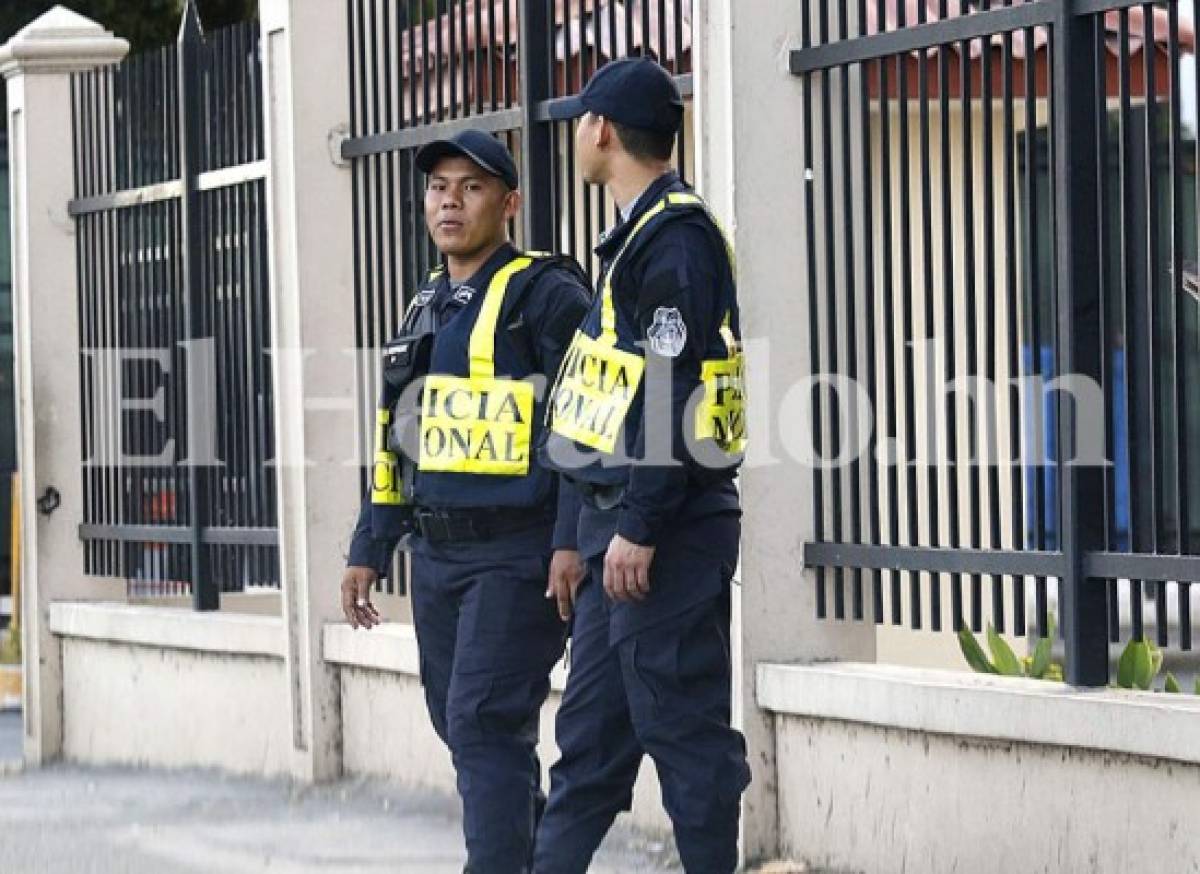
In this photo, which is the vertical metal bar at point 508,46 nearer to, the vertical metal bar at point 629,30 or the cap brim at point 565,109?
the cap brim at point 565,109

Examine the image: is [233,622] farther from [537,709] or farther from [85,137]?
[537,709]

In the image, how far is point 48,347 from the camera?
1180 cm

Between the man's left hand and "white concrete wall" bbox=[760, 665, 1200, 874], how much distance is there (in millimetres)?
1210

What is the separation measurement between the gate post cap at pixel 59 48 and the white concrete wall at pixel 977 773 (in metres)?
5.46

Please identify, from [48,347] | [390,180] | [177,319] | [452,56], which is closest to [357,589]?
[452,56]

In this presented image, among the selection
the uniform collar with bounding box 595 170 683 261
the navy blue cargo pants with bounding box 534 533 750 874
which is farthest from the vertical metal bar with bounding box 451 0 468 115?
the navy blue cargo pants with bounding box 534 533 750 874

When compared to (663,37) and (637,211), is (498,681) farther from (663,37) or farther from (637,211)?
(663,37)

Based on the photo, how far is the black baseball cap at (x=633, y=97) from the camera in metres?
5.88

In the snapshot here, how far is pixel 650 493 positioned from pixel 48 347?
666 centimetres

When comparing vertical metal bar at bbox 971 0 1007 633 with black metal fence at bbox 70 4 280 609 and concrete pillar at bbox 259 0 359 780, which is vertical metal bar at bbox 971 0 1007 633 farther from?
black metal fence at bbox 70 4 280 609

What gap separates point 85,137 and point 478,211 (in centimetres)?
543

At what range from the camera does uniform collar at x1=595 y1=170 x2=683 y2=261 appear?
19.0 ft

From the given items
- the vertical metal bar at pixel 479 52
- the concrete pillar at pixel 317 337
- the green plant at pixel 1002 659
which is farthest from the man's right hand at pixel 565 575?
the concrete pillar at pixel 317 337

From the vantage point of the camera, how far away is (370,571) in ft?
22.4
